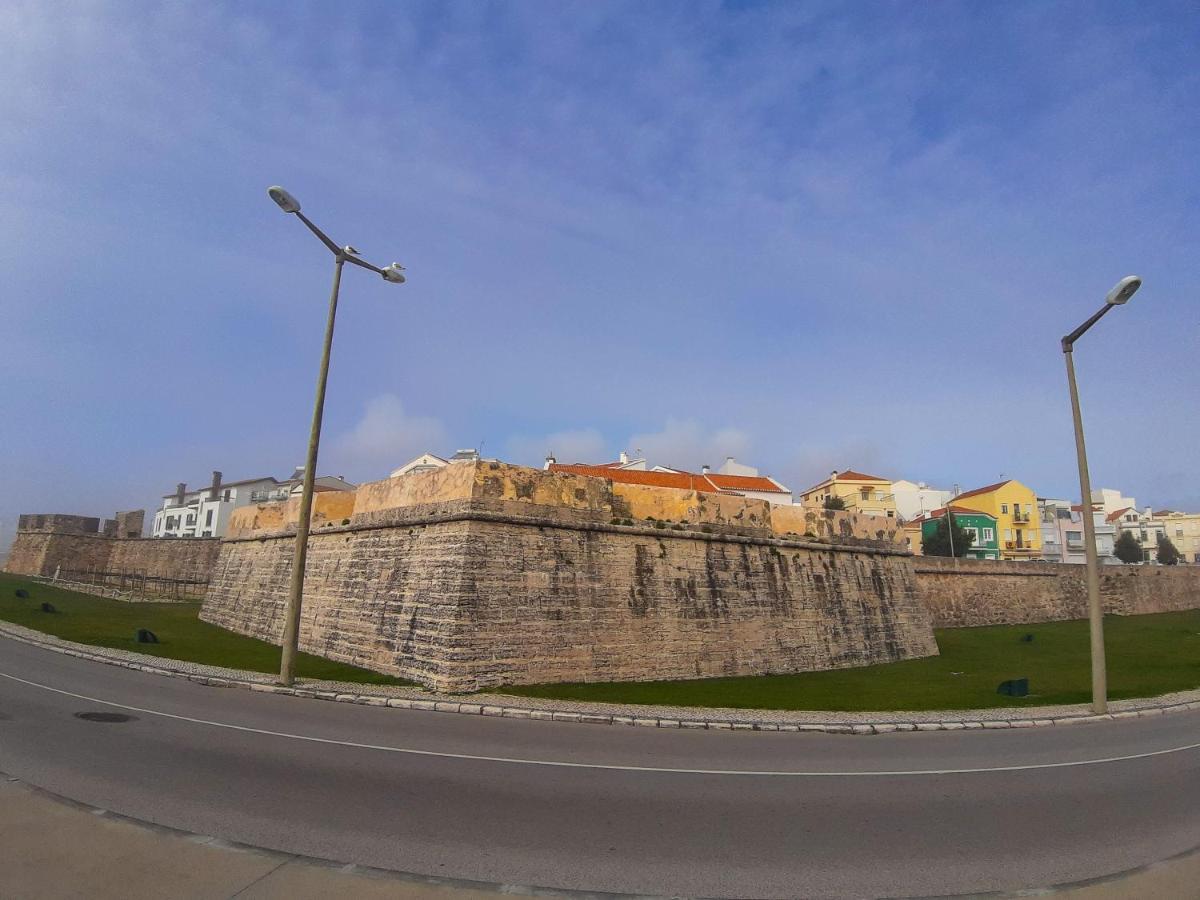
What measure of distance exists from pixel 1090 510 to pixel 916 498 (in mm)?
69118

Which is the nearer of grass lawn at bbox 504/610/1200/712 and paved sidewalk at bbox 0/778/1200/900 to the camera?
paved sidewalk at bbox 0/778/1200/900

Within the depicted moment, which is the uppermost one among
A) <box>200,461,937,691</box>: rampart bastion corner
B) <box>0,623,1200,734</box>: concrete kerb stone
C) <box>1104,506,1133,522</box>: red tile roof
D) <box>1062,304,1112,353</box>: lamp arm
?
<box>1104,506,1133,522</box>: red tile roof

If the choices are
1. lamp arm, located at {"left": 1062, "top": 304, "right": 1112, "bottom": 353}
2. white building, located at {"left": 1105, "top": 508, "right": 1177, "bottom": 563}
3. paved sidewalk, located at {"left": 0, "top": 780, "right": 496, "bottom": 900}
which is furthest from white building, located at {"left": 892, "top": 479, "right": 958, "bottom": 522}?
paved sidewalk, located at {"left": 0, "top": 780, "right": 496, "bottom": 900}

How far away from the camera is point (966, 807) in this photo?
6543 mm

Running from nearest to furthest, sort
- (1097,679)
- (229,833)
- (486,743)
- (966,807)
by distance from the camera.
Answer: (229,833) → (966,807) → (486,743) → (1097,679)

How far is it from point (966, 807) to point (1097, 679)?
388 inches

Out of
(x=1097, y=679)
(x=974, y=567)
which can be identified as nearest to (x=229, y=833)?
(x=1097, y=679)

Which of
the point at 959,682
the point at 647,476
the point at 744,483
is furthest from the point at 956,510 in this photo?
the point at 959,682

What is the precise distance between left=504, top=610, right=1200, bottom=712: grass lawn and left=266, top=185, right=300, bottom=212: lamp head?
34.2 feet

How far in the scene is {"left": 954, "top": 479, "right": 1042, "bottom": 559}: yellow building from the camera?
Result: 66.4 meters

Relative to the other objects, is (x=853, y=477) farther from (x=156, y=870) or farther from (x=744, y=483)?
(x=156, y=870)

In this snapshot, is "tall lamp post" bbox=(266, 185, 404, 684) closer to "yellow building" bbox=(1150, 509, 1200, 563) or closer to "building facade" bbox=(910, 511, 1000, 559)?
"building facade" bbox=(910, 511, 1000, 559)

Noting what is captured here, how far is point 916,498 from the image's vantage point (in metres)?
78.3

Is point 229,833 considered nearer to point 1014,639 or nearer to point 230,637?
point 230,637
